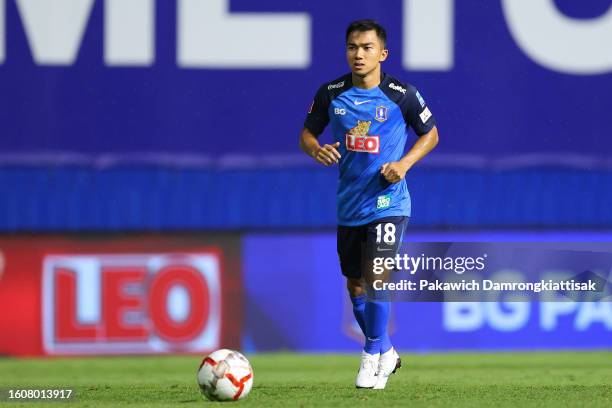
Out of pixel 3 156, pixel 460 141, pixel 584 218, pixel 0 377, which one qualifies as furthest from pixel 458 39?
pixel 0 377

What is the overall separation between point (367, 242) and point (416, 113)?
76cm

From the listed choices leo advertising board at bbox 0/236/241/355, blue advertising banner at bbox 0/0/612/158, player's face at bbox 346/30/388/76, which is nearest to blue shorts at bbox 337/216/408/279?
player's face at bbox 346/30/388/76

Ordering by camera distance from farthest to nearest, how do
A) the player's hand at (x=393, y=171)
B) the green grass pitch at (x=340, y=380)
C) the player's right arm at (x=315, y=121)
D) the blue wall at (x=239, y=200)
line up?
the blue wall at (x=239, y=200), the player's right arm at (x=315, y=121), the player's hand at (x=393, y=171), the green grass pitch at (x=340, y=380)

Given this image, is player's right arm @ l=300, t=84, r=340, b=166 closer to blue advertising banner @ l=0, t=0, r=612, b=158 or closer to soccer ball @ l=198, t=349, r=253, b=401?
soccer ball @ l=198, t=349, r=253, b=401

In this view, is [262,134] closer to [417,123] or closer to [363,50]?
[417,123]

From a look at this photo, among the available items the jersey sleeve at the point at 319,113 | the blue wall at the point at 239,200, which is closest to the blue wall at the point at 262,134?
the blue wall at the point at 239,200

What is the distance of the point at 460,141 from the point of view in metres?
11.1

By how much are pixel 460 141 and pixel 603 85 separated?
1.35m

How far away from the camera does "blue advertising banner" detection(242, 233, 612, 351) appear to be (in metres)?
10.9

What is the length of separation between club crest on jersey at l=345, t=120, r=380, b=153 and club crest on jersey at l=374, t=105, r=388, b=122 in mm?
51

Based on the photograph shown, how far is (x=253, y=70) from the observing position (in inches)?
440

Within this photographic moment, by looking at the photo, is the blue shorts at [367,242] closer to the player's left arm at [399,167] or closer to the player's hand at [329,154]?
the player's left arm at [399,167]

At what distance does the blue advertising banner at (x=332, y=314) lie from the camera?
430 inches

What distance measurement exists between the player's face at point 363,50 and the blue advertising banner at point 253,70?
4098 mm
